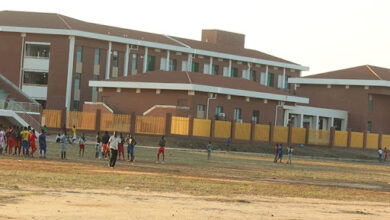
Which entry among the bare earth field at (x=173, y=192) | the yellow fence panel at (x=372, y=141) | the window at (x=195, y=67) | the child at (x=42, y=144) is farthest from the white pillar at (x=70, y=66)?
the bare earth field at (x=173, y=192)

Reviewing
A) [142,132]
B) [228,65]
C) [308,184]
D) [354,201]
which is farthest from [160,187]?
[228,65]

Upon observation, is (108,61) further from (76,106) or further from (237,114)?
(237,114)

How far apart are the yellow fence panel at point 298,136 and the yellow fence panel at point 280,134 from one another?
121 centimetres

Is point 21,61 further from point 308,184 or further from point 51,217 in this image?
point 51,217

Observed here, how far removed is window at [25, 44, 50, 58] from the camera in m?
A: 78.5

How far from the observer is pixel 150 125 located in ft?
230

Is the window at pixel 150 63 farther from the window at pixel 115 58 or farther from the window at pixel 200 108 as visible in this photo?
the window at pixel 200 108

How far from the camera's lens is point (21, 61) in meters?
77.9

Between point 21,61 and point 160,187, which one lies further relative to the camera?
point 21,61

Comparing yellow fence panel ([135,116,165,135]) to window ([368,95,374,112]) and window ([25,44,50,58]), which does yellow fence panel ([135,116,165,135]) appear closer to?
window ([25,44,50,58])

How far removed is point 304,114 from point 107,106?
811 inches

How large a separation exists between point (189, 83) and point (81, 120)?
884cm

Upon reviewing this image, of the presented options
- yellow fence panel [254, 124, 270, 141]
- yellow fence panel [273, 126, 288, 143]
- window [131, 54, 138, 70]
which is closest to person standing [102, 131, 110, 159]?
yellow fence panel [254, 124, 270, 141]

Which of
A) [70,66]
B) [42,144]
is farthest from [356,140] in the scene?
[42,144]
